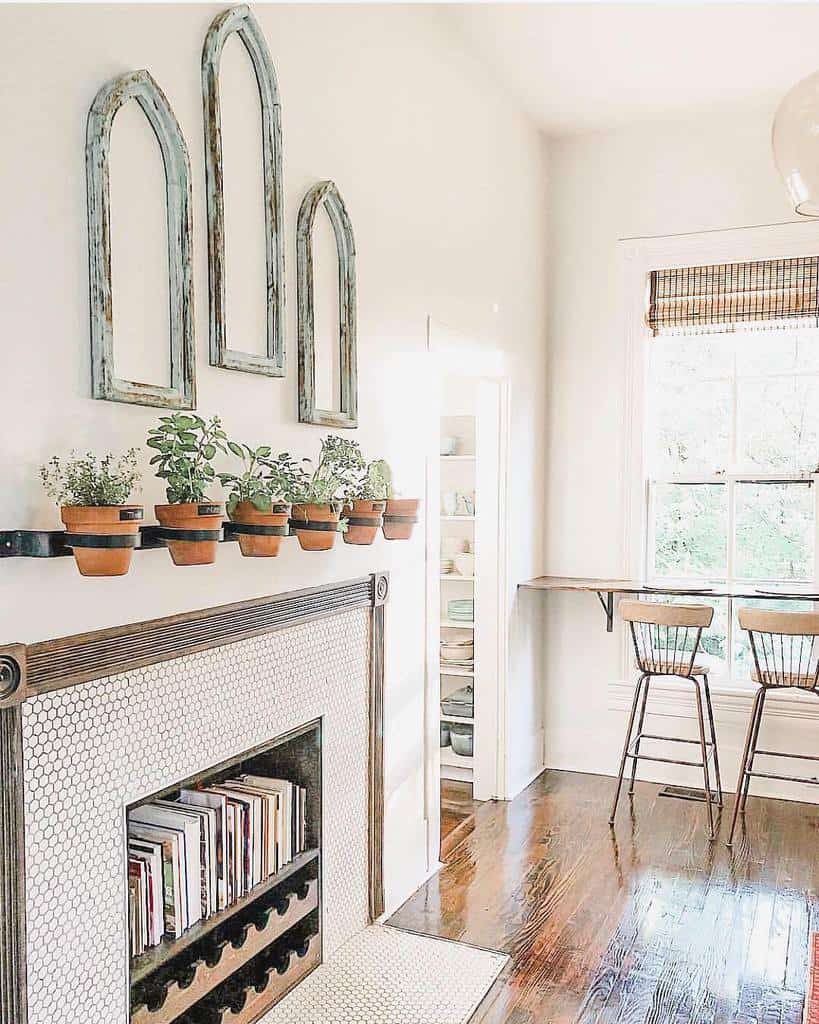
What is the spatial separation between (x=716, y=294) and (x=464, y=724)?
7.58 feet

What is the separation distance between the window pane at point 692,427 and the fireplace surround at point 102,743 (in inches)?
98.1

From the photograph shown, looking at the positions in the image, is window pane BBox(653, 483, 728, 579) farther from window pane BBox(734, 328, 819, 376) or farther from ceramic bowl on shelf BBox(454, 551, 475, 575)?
ceramic bowl on shelf BBox(454, 551, 475, 575)

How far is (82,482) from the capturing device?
5.69 feet

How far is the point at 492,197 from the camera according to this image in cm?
398

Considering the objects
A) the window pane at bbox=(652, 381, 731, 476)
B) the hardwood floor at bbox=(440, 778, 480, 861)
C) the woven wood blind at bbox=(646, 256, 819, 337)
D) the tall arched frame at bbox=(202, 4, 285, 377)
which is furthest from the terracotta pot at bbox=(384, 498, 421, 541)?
the woven wood blind at bbox=(646, 256, 819, 337)

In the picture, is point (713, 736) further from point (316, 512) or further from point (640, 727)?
point (316, 512)

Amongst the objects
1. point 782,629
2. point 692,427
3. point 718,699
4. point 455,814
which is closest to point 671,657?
point 718,699

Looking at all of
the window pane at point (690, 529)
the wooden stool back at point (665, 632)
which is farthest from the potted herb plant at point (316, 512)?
the window pane at point (690, 529)

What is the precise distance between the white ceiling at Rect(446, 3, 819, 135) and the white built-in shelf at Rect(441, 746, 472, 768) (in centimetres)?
297

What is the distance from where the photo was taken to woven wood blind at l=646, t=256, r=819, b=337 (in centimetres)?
429

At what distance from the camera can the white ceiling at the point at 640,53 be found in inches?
134

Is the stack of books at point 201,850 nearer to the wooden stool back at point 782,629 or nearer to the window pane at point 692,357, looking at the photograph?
the wooden stool back at point 782,629

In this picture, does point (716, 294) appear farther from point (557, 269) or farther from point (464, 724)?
point (464, 724)

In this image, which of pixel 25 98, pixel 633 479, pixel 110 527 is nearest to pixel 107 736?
pixel 110 527
